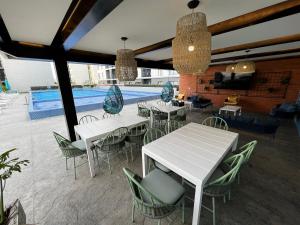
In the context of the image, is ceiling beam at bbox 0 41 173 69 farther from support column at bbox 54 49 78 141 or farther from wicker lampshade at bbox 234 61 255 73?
wicker lampshade at bbox 234 61 255 73

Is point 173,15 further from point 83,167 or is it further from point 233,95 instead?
point 233,95

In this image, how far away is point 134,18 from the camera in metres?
1.60

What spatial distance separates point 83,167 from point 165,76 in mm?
11825

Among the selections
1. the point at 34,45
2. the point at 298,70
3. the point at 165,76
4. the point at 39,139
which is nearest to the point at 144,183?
the point at 34,45

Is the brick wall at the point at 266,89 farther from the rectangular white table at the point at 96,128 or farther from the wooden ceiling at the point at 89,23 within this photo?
the rectangular white table at the point at 96,128

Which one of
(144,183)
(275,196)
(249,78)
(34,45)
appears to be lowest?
→ (275,196)

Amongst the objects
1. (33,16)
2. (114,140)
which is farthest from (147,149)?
(33,16)

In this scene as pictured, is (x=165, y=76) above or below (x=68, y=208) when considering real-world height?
above

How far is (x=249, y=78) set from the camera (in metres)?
5.55

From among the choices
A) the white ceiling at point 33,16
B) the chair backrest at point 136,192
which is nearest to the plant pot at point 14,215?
the chair backrest at point 136,192

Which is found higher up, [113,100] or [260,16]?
[260,16]

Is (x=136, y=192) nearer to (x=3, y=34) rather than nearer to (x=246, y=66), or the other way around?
(x=3, y=34)

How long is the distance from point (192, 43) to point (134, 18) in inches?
33.1

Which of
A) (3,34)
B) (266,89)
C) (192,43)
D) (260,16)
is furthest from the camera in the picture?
(266,89)
